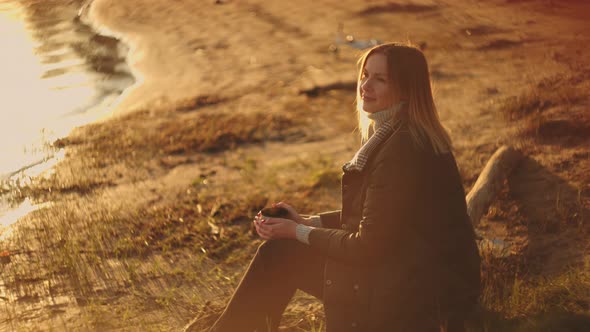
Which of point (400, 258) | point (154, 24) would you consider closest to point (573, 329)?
point (400, 258)

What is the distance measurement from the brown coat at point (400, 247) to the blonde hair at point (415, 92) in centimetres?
5

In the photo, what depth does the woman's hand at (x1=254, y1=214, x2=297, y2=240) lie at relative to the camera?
3.76 metres

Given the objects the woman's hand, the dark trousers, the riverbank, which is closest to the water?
the riverbank

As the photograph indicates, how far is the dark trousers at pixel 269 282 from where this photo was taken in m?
3.87

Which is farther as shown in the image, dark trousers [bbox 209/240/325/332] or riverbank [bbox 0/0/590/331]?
riverbank [bbox 0/0/590/331]

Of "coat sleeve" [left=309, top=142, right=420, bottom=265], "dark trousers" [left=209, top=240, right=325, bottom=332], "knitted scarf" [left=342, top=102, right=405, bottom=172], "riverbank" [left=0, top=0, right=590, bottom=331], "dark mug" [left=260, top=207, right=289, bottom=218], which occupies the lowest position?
"riverbank" [left=0, top=0, right=590, bottom=331]

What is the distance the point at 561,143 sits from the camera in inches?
→ 304

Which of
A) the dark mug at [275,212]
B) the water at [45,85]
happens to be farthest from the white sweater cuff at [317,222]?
the water at [45,85]

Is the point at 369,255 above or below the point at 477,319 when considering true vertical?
above

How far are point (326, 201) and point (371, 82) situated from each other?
408 cm

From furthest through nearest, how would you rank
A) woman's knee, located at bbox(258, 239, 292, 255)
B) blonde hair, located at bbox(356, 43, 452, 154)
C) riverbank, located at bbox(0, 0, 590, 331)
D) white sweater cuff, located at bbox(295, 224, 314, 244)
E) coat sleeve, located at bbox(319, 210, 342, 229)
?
riverbank, located at bbox(0, 0, 590, 331) < coat sleeve, located at bbox(319, 210, 342, 229) < woman's knee, located at bbox(258, 239, 292, 255) < white sweater cuff, located at bbox(295, 224, 314, 244) < blonde hair, located at bbox(356, 43, 452, 154)

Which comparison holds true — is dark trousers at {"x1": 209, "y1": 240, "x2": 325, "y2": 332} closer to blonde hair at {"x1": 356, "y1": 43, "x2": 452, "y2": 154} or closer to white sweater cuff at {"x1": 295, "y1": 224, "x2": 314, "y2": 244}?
white sweater cuff at {"x1": 295, "y1": 224, "x2": 314, "y2": 244}

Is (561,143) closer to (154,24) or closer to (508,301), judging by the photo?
(508,301)

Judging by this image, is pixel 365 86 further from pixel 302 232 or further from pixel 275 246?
pixel 275 246
